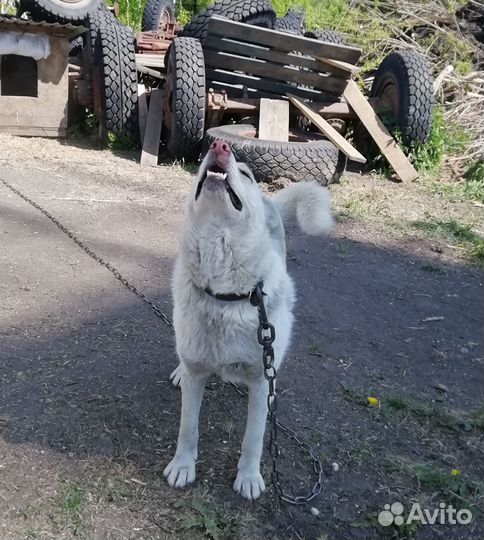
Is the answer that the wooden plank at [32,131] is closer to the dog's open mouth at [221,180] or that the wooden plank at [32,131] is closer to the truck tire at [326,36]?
the truck tire at [326,36]

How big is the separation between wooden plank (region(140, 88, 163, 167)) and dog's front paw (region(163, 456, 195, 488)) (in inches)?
209

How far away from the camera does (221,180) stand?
7.15 feet

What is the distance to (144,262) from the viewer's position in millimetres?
4824

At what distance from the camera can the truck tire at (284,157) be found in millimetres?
6398

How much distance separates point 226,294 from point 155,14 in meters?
10.9

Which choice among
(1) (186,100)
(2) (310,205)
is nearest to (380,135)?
(1) (186,100)

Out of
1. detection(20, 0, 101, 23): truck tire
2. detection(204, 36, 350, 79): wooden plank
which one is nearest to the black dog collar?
detection(204, 36, 350, 79): wooden plank

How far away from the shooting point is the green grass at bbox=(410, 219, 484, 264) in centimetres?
566

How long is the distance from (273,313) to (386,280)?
8.85 feet

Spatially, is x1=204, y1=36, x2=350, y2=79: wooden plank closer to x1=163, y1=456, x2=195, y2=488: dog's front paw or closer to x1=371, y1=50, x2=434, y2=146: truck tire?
x1=371, y1=50, x2=434, y2=146: truck tire

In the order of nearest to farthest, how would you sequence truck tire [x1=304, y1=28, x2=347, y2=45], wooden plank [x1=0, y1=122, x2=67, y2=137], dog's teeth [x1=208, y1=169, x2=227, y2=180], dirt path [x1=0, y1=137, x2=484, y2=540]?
dog's teeth [x1=208, y1=169, x2=227, y2=180] < dirt path [x1=0, y1=137, x2=484, y2=540] < wooden plank [x1=0, y1=122, x2=67, y2=137] < truck tire [x1=304, y1=28, x2=347, y2=45]

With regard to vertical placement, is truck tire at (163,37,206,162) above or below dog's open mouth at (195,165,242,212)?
Result: below

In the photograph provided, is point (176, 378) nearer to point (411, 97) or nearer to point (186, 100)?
point (186, 100)

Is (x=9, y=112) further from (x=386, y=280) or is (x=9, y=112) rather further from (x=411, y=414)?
(x=411, y=414)
